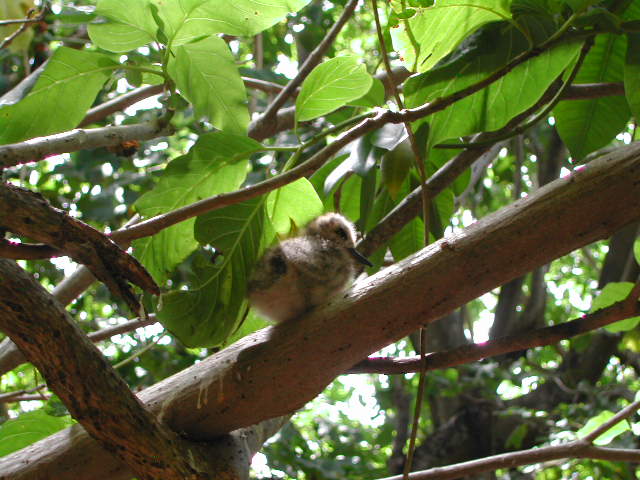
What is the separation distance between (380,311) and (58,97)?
937mm

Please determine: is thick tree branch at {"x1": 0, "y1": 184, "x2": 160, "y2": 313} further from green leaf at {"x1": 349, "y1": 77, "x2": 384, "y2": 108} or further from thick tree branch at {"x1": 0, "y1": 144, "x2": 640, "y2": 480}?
green leaf at {"x1": 349, "y1": 77, "x2": 384, "y2": 108}

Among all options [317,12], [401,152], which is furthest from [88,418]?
[317,12]

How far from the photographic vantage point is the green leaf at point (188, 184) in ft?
5.47

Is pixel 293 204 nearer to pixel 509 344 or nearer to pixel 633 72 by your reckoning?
pixel 509 344

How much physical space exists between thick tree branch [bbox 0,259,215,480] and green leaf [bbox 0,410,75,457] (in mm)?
626

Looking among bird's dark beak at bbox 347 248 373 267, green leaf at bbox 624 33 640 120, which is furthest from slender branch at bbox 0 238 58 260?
A: green leaf at bbox 624 33 640 120

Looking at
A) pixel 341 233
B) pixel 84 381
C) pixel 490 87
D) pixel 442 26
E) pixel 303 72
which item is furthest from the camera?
pixel 303 72

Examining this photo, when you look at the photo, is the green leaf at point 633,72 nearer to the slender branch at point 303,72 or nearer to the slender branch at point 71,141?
the slender branch at point 303,72

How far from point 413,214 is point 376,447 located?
3868 mm

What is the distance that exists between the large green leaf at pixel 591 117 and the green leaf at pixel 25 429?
157 cm

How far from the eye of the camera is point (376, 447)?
5332 mm

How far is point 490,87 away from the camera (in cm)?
158

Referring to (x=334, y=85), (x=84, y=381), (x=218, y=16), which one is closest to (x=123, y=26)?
(x=218, y=16)

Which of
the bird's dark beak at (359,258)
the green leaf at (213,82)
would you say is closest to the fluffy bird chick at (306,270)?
the bird's dark beak at (359,258)
